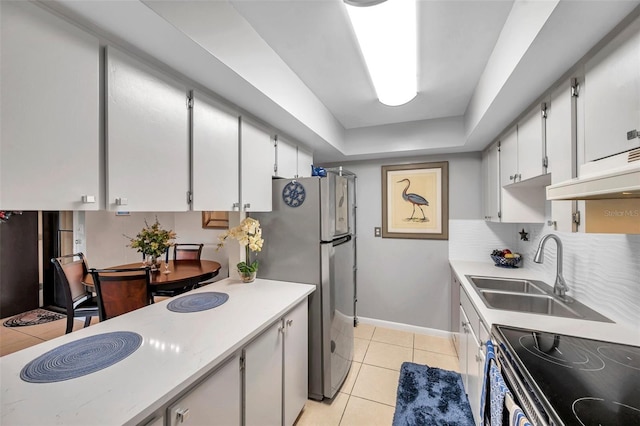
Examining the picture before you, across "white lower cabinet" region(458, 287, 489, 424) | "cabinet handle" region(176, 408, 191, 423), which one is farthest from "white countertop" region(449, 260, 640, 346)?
"cabinet handle" region(176, 408, 191, 423)

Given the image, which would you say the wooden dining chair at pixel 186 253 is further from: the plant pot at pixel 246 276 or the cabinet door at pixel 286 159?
the cabinet door at pixel 286 159

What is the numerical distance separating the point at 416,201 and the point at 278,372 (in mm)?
2423

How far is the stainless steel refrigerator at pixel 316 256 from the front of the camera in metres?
1.96

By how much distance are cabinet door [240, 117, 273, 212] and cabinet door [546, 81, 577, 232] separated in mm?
1795

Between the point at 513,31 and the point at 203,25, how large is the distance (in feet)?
4.82

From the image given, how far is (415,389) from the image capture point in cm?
209

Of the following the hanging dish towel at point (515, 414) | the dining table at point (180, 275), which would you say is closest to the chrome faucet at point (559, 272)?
the hanging dish towel at point (515, 414)

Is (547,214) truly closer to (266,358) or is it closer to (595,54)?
(595,54)

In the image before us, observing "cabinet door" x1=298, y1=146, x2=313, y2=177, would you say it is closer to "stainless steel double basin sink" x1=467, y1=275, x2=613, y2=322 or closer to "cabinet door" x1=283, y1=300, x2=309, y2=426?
"cabinet door" x1=283, y1=300, x2=309, y2=426

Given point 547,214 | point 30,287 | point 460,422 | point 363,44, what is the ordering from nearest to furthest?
point 363,44 → point 460,422 → point 547,214 → point 30,287

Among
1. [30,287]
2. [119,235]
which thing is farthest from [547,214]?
[30,287]

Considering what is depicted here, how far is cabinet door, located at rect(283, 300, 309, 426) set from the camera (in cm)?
162

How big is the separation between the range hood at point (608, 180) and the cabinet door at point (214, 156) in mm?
1662

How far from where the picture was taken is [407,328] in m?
3.16
